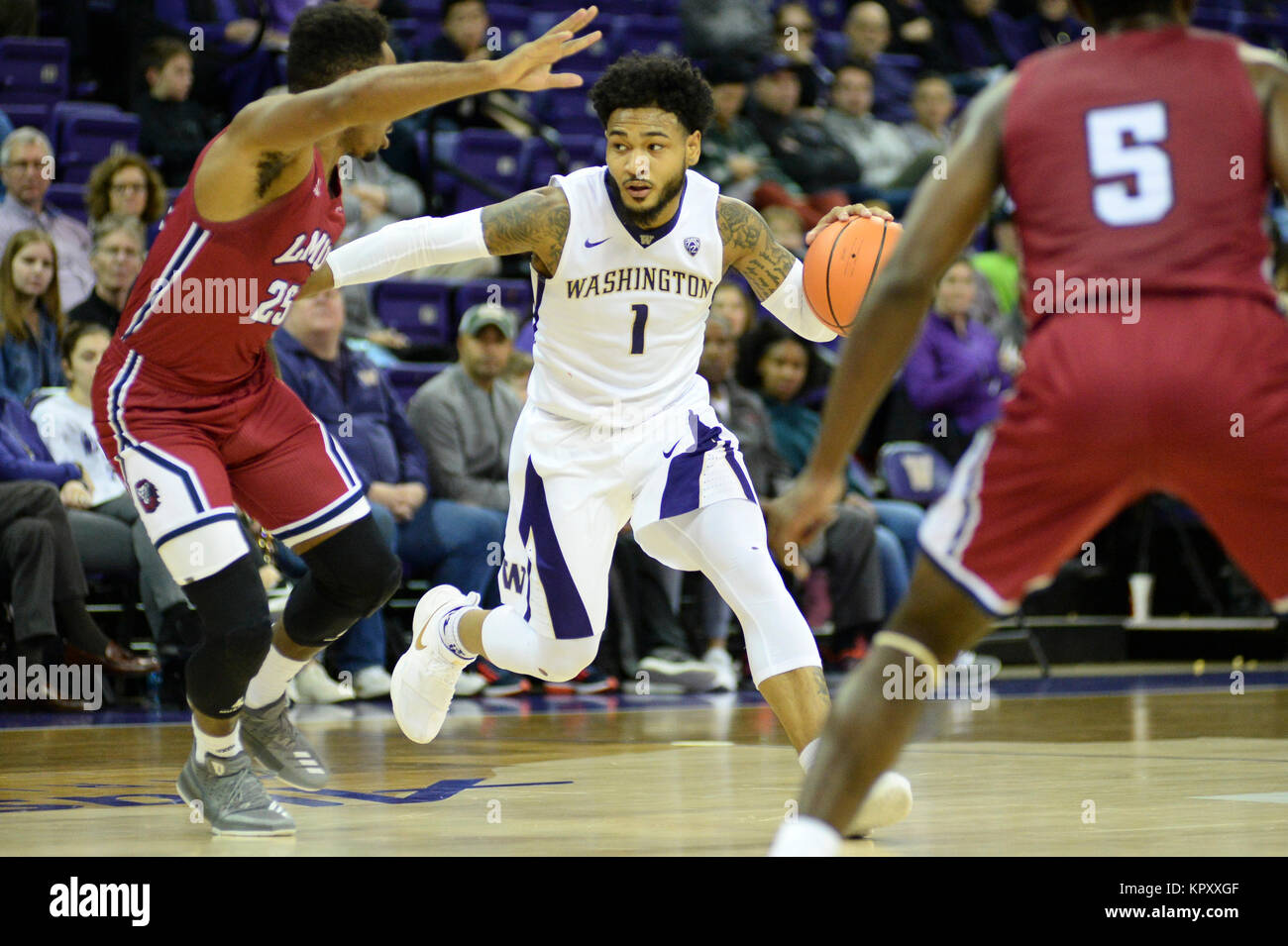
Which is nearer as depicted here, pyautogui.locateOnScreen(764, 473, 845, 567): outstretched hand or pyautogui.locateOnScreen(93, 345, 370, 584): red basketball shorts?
pyautogui.locateOnScreen(764, 473, 845, 567): outstretched hand

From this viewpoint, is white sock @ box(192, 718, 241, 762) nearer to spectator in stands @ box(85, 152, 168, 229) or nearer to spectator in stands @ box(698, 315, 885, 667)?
spectator in stands @ box(85, 152, 168, 229)

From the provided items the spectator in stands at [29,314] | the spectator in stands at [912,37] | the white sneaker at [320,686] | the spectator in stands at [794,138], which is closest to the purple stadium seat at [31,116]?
the spectator in stands at [29,314]

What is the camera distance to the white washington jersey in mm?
5074

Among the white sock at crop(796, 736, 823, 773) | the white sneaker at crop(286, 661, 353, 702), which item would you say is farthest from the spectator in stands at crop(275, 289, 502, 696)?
the white sock at crop(796, 736, 823, 773)

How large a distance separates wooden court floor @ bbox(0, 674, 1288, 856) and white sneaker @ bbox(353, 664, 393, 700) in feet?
1.20

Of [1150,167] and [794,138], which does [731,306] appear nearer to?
[794,138]

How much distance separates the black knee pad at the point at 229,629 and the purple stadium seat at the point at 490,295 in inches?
A: 245

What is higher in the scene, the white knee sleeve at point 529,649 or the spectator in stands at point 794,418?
the spectator in stands at point 794,418

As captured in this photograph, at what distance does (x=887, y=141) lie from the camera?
14.0 m

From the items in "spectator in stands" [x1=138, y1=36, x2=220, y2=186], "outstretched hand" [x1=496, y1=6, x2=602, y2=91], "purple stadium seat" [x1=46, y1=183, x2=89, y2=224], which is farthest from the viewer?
"spectator in stands" [x1=138, y1=36, x2=220, y2=186]

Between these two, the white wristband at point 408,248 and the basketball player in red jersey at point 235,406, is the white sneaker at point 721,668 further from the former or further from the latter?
the white wristband at point 408,248

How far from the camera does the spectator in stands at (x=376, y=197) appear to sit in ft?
33.3
